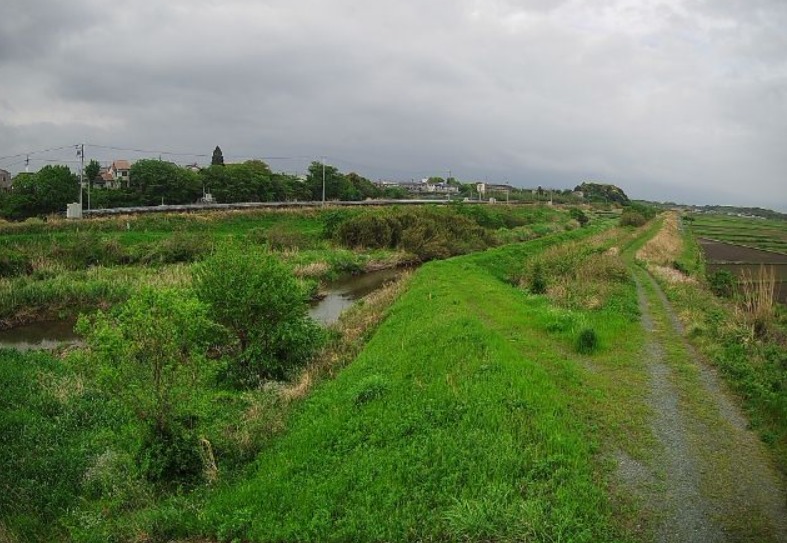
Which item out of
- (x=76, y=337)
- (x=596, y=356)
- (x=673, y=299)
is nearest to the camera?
(x=596, y=356)

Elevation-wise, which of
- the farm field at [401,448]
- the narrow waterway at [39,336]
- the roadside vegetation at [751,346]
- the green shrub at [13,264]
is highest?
the green shrub at [13,264]

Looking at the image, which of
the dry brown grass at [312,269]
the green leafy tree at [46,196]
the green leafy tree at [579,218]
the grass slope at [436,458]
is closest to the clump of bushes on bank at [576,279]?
the grass slope at [436,458]

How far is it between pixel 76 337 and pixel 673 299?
90.0 feet

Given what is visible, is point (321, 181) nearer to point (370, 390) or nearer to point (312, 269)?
point (312, 269)

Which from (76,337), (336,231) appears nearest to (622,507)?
(76,337)

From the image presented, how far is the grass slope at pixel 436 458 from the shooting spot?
8344 millimetres

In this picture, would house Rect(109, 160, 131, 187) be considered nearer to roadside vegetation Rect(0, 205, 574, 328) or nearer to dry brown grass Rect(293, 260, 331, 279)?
roadside vegetation Rect(0, 205, 574, 328)

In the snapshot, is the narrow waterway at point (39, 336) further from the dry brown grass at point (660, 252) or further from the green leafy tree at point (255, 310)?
the dry brown grass at point (660, 252)

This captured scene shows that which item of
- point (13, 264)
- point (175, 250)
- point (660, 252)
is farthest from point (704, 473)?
point (660, 252)

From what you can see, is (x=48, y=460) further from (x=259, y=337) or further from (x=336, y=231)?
(x=336, y=231)

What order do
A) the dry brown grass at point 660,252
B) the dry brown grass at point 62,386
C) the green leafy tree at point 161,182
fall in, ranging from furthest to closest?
1. the green leafy tree at point 161,182
2. the dry brown grass at point 660,252
3. the dry brown grass at point 62,386

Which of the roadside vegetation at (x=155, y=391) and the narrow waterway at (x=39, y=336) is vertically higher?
the roadside vegetation at (x=155, y=391)

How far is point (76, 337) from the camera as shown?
25.3 meters

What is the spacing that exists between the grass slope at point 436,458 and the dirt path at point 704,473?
912 mm
